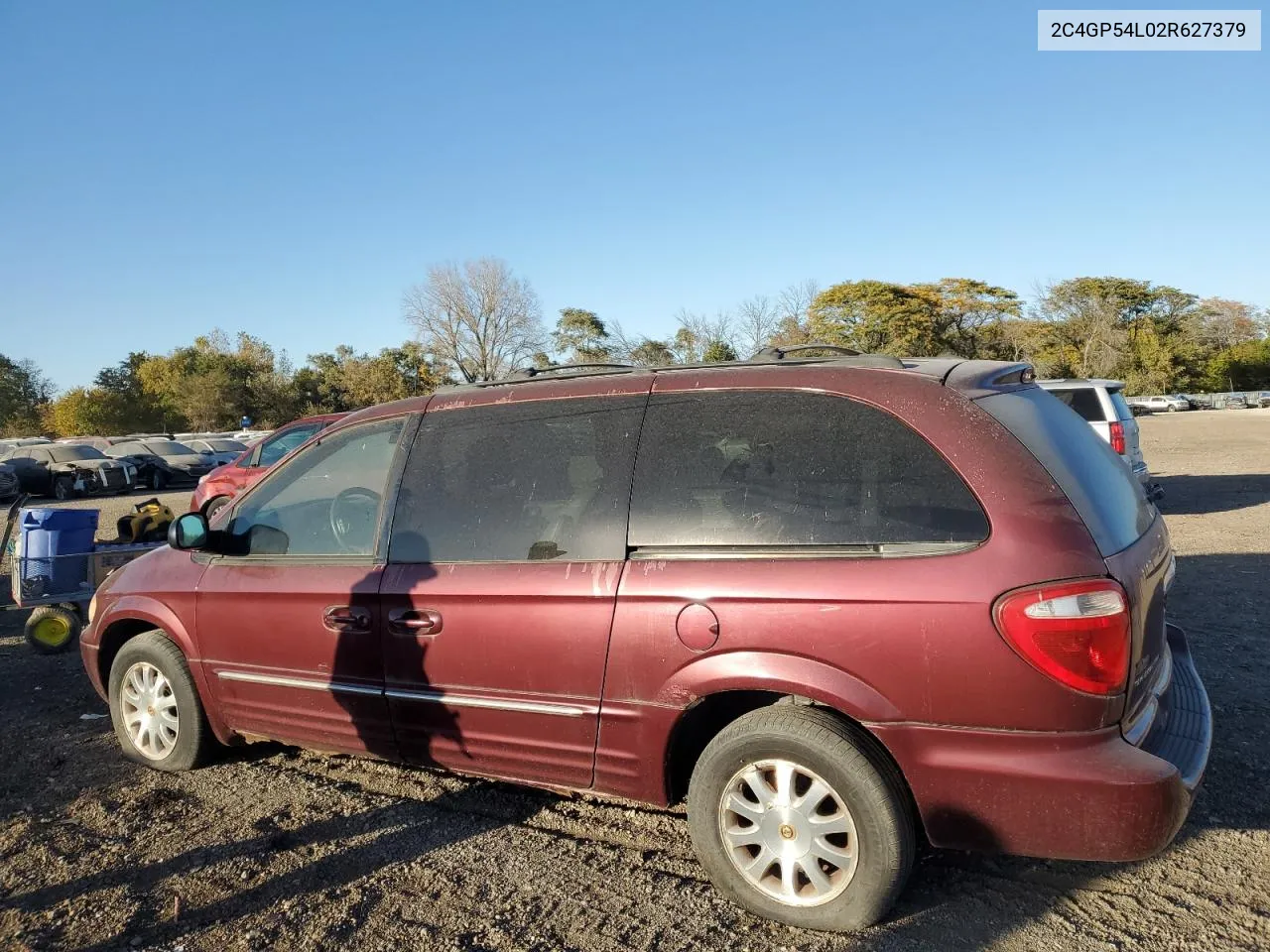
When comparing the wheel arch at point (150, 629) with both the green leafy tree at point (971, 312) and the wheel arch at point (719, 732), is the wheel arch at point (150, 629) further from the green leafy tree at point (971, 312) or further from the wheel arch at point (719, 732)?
the green leafy tree at point (971, 312)

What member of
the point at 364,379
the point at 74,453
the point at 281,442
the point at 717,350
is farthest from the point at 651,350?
the point at 364,379

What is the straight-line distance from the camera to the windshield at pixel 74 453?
23.5 m

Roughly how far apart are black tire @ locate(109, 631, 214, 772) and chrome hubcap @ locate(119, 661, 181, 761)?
0.06 feet

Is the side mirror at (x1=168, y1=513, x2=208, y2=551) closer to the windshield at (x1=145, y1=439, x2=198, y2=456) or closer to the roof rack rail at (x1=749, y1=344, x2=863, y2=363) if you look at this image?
the roof rack rail at (x1=749, y1=344, x2=863, y2=363)

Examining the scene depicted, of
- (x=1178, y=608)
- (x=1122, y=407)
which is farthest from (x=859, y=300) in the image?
(x=1178, y=608)

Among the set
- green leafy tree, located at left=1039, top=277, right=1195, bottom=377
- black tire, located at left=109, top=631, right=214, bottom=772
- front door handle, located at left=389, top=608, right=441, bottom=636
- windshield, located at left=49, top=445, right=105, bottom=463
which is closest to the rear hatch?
front door handle, located at left=389, top=608, right=441, bottom=636

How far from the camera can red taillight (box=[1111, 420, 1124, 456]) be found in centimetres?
1032

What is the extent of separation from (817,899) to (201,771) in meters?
3.09

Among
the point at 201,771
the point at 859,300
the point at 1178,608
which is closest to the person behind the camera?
the point at 201,771

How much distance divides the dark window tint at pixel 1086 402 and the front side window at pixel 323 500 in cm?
954

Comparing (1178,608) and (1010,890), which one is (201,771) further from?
(1178,608)

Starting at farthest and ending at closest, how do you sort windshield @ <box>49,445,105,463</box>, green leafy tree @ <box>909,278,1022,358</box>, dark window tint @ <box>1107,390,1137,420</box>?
green leafy tree @ <box>909,278,1022,358</box> < windshield @ <box>49,445,105,463</box> < dark window tint @ <box>1107,390,1137,420</box>

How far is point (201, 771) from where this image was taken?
4.18 m

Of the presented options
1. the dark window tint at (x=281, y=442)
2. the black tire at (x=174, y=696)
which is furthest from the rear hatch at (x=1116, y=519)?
the dark window tint at (x=281, y=442)
